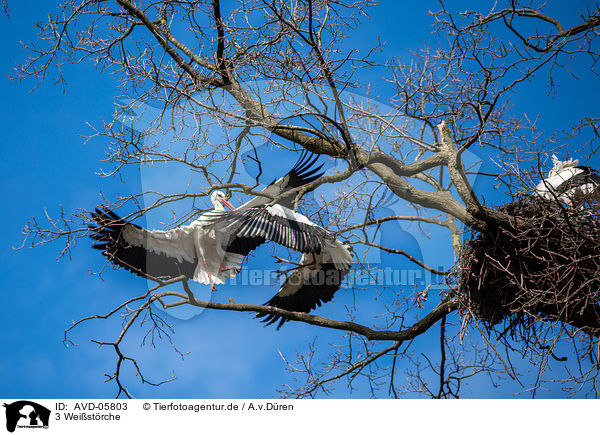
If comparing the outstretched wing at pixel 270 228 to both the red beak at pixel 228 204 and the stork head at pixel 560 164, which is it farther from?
the stork head at pixel 560 164

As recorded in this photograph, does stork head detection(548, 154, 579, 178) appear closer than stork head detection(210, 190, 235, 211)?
Yes

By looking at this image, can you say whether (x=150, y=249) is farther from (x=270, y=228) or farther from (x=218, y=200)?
(x=270, y=228)

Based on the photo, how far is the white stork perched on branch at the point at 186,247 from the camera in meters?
4.76

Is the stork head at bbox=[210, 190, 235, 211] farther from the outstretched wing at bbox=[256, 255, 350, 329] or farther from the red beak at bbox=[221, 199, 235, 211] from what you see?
the outstretched wing at bbox=[256, 255, 350, 329]

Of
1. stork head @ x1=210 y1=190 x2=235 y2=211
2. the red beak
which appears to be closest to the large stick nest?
the red beak

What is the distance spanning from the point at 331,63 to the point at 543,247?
1.90 meters

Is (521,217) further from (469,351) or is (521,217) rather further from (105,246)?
(105,246)

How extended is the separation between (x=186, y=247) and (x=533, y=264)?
10.2 feet

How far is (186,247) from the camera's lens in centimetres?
530

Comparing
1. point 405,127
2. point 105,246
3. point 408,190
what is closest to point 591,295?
point 408,190

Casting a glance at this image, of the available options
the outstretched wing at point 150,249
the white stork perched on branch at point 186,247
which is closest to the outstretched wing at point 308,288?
the white stork perched on branch at point 186,247
